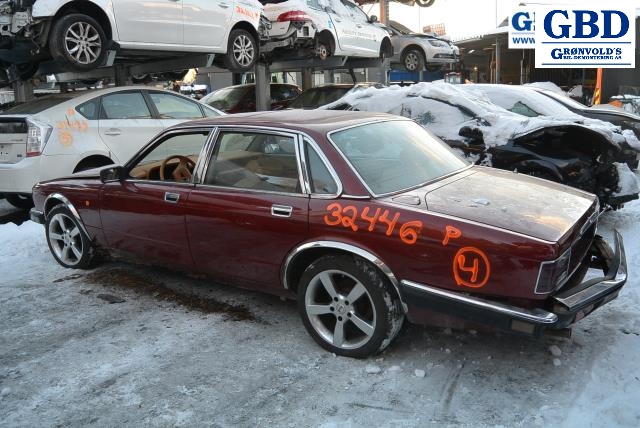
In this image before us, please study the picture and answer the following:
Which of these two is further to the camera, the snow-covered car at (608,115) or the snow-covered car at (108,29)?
the snow-covered car at (608,115)

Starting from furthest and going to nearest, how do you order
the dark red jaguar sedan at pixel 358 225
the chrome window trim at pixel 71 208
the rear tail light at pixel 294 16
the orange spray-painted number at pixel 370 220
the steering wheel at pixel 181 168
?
the rear tail light at pixel 294 16, the chrome window trim at pixel 71 208, the steering wheel at pixel 181 168, the orange spray-painted number at pixel 370 220, the dark red jaguar sedan at pixel 358 225

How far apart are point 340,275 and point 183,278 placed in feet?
6.38

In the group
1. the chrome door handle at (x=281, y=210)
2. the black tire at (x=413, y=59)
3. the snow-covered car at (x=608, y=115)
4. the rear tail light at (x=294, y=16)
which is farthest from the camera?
the black tire at (x=413, y=59)

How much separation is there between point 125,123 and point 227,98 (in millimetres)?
5885

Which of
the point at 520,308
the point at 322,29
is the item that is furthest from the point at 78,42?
the point at 520,308

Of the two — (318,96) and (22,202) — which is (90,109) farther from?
(318,96)

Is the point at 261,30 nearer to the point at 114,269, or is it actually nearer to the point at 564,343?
the point at 114,269

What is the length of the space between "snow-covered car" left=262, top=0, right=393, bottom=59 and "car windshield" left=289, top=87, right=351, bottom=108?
84cm

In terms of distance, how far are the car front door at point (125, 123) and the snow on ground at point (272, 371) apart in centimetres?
292

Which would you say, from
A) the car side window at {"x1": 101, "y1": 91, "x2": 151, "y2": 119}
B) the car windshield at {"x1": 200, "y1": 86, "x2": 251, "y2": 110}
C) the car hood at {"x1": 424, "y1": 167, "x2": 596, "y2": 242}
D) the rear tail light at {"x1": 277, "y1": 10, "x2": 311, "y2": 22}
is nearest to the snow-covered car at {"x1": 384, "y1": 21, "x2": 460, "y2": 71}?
the car windshield at {"x1": 200, "y1": 86, "x2": 251, "y2": 110}

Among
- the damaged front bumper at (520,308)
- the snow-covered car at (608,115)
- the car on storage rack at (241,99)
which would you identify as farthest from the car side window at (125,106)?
the snow-covered car at (608,115)

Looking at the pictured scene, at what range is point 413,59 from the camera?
1645 centimetres

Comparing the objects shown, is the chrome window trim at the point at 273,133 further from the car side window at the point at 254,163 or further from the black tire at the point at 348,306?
the black tire at the point at 348,306

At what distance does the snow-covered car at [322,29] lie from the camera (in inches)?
436
